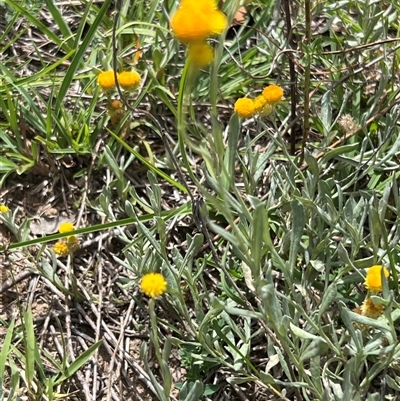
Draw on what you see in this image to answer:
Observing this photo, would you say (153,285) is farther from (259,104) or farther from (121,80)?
(121,80)

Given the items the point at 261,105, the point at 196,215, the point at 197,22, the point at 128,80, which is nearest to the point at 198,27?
the point at 197,22

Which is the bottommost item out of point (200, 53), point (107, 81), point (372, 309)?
point (372, 309)

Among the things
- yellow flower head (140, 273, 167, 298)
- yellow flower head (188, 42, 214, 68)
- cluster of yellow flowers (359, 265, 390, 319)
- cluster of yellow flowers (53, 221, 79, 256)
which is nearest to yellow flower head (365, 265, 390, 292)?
cluster of yellow flowers (359, 265, 390, 319)

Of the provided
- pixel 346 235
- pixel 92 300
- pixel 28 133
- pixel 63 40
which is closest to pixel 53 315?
pixel 92 300

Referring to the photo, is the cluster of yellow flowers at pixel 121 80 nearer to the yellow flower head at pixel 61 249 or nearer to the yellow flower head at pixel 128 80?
the yellow flower head at pixel 128 80

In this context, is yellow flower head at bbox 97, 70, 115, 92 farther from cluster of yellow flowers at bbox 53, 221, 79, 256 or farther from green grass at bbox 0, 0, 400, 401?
cluster of yellow flowers at bbox 53, 221, 79, 256
